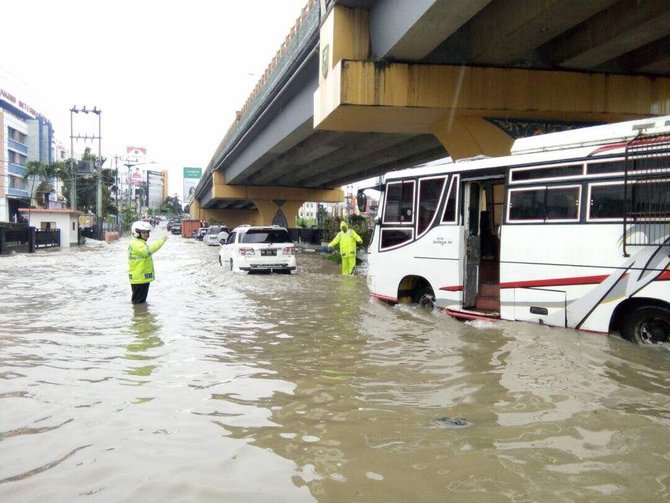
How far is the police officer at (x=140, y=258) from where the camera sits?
10.7 m

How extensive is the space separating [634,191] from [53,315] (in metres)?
9.42

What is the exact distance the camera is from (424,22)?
10.5 metres

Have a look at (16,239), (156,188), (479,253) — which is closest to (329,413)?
(479,253)

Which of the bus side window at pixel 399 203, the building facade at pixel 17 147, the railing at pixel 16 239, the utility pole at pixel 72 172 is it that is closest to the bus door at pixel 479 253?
the bus side window at pixel 399 203

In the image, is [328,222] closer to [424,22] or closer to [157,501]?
[424,22]

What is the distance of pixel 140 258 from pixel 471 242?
5938 mm

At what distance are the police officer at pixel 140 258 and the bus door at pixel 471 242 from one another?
546cm

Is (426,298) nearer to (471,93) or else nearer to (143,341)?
(143,341)

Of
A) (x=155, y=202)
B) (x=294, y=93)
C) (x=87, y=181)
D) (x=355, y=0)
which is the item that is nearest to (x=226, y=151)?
(x=294, y=93)

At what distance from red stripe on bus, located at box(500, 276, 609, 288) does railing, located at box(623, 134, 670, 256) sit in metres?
0.53

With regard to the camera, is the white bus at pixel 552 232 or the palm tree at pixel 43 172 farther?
the palm tree at pixel 43 172

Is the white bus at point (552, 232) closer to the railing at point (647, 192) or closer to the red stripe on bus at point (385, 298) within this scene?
the railing at point (647, 192)

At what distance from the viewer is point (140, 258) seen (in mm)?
10914

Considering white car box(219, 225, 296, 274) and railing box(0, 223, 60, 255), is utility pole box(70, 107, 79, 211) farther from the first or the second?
white car box(219, 225, 296, 274)
